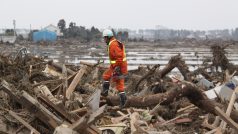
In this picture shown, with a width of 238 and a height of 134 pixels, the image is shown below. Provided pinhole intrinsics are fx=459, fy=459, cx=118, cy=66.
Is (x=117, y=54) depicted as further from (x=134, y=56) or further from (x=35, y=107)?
(x=134, y=56)

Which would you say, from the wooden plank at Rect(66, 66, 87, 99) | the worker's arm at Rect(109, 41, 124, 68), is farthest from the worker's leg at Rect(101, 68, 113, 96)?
the wooden plank at Rect(66, 66, 87, 99)

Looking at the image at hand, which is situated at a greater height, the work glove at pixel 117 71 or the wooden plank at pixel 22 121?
the work glove at pixel 117 71

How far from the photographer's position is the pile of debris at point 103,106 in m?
7.82

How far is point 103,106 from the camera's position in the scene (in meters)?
7.42

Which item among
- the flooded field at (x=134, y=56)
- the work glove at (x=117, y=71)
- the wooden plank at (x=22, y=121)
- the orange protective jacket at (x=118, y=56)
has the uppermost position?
the orange protective jacket at (x=118, y=56)

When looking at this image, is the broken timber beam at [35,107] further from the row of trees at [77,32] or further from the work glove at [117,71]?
the row of trees at [77,32]

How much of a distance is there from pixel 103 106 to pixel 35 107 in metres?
1.17

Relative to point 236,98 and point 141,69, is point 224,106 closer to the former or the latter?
point 236,98

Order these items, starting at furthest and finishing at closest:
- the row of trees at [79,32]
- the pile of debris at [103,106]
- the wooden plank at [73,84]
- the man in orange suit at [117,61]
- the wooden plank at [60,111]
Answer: the row of trees at [79,32] < the wooden plank at [73,84] < the man in orange suit at [117,61] < the wooden plank at [60,111] < the pile of debris at [103,106]

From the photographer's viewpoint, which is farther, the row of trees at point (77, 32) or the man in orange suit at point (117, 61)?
the row of trees at point (77, 32)

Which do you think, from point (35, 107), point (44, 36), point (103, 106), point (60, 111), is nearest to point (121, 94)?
point (60, 111)

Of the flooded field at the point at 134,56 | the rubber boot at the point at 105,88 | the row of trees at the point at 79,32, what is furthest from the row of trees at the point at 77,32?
the rubber boot at the point at 105,88

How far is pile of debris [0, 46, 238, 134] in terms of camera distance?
25.7 ft

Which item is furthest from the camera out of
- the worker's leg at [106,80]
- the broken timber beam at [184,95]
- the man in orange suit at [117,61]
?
the worker's leg at [106,80]
